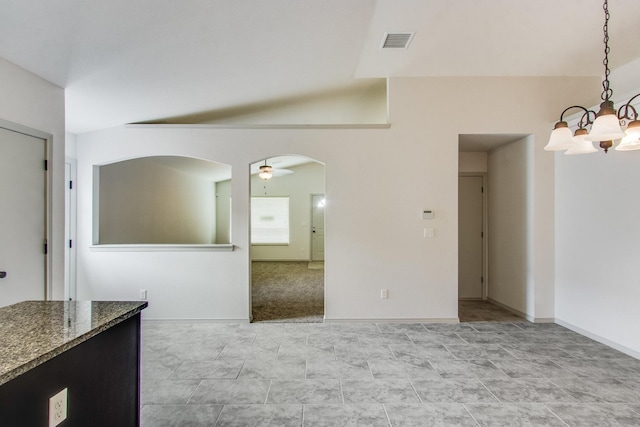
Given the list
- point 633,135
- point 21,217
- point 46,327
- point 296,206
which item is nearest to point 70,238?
point 21,217

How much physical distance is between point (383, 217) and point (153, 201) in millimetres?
4215

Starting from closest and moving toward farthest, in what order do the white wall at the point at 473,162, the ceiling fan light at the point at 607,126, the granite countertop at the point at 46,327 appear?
the granite countertop at the point at 46,327 < the ceiling fan light at the point at 607,126 < the white wall at the point at 473,162

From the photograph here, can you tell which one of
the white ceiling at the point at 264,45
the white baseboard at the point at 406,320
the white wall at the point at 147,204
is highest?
the white ceiling at the point at 264,45

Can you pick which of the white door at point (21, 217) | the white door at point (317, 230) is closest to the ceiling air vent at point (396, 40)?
the white door at point (21, 217)

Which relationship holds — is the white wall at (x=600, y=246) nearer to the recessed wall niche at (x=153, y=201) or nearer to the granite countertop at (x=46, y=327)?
the granite countertop at (x=46, y=327)

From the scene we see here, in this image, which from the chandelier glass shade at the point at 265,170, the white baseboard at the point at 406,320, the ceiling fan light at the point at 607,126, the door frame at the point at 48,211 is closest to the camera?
the ceiling fan light at the point at 607,126

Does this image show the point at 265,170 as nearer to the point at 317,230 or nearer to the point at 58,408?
the point at 317,230

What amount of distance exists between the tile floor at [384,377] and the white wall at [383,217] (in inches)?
15.2

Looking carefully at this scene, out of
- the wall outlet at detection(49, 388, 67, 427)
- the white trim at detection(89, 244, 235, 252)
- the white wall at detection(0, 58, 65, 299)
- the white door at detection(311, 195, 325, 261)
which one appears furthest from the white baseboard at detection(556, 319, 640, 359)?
the white door at detection(311, 195, 325, 261)

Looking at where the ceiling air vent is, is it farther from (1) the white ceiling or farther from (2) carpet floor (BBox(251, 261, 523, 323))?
(2) carpet floor (BBox(251, 261, 523, 323))

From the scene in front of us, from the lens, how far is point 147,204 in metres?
5.20

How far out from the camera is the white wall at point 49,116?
241 cm

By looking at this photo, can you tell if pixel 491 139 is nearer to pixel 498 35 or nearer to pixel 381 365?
pixel 498 35

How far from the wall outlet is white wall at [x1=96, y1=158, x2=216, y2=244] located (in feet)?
11.9
